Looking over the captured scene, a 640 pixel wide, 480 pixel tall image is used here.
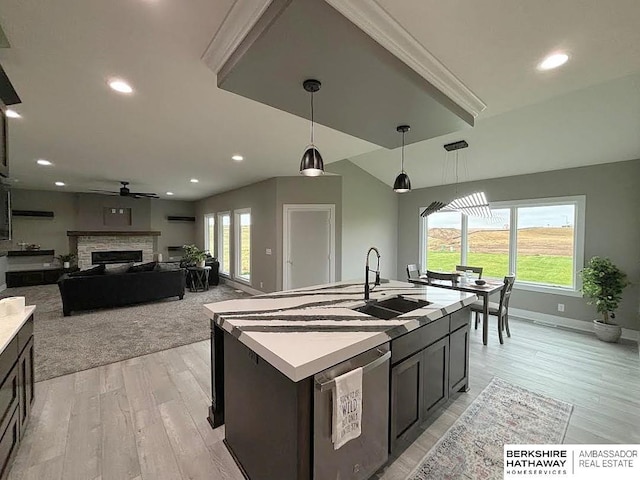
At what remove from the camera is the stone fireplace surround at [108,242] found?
818 cm

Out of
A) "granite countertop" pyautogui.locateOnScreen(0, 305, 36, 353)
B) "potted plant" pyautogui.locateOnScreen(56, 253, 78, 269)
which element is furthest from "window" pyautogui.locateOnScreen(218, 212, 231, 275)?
"granite countertop" pyautogui.locateOnScreen(0, 305, 36, 353)

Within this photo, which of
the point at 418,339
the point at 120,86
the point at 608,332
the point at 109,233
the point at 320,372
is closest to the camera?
the point at 320,372

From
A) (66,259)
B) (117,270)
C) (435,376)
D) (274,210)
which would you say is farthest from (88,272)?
(435,376)

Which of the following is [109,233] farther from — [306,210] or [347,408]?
[347,408]

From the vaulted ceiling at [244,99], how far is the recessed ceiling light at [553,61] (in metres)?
0.05

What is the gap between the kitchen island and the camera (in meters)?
1.29

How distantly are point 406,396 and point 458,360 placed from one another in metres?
0.89

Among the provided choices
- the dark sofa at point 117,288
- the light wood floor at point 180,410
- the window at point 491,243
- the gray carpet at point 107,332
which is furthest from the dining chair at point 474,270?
the dark sofa at point 117,288

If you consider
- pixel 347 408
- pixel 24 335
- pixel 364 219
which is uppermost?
pixel 364 219

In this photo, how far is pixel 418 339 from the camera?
74.4 inches

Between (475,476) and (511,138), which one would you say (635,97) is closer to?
(511,138)

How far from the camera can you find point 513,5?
144cm

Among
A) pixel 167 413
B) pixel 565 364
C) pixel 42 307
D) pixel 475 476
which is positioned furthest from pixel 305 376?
pixel 42 307

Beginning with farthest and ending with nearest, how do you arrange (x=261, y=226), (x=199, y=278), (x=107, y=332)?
(x=199, y=278) → (x=261, y=226) → (x=107, y=332)
